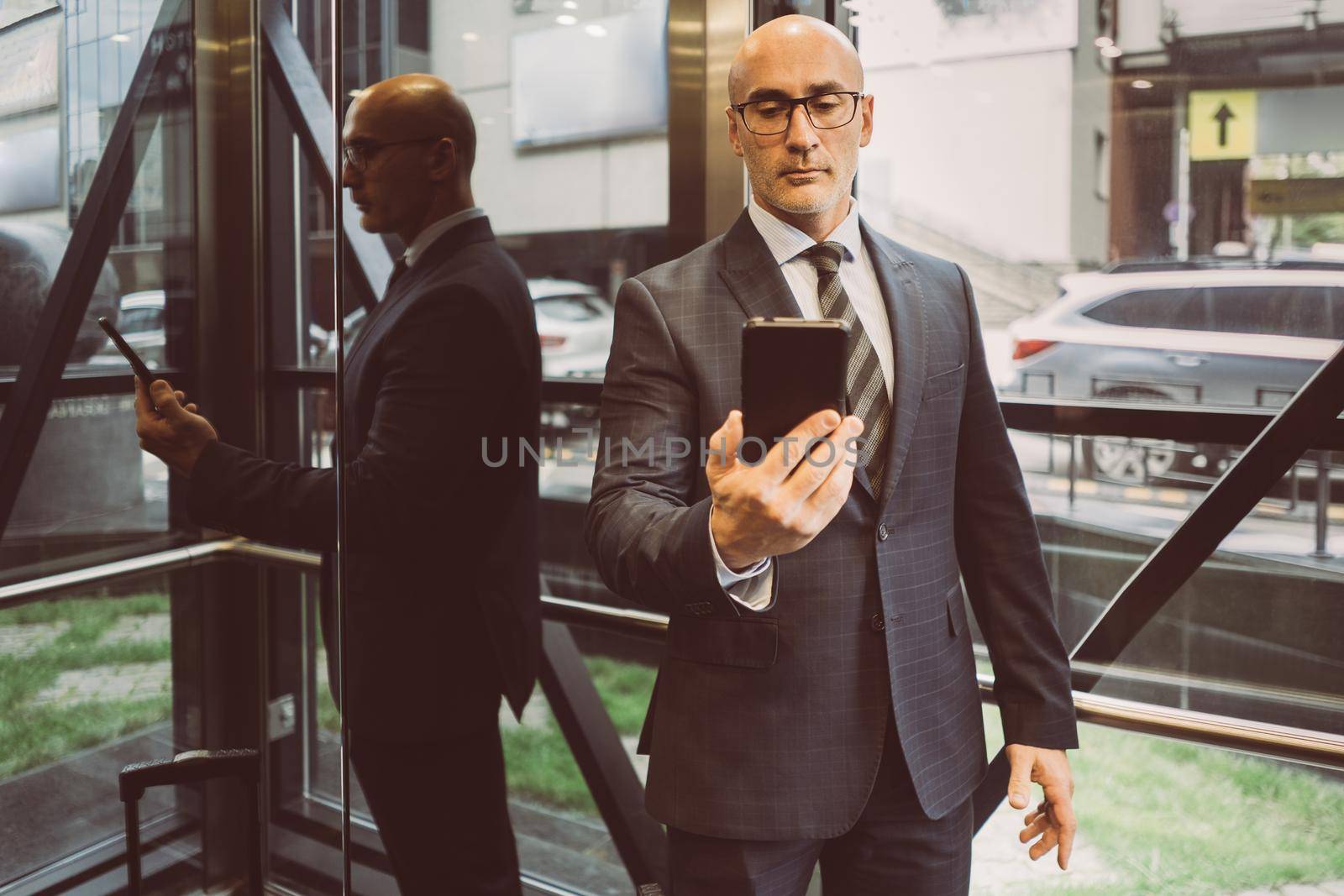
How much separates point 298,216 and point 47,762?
0.65 meters

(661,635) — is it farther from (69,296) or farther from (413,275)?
(69,296)

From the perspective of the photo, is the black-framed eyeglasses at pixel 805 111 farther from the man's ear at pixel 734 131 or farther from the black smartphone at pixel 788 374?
the black smartphone at pixel 788 374

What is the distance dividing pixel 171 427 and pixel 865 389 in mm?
752

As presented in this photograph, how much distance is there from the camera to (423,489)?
1176 millimetres

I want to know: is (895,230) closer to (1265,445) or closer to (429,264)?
(1265,445)

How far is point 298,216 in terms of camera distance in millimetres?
1164

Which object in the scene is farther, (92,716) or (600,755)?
(600,755)

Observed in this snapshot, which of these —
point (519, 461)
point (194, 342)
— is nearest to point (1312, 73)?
point (519, 461)

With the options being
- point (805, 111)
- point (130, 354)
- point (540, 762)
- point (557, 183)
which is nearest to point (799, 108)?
point (805, 111)

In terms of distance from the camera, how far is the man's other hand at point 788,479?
2.64 feet

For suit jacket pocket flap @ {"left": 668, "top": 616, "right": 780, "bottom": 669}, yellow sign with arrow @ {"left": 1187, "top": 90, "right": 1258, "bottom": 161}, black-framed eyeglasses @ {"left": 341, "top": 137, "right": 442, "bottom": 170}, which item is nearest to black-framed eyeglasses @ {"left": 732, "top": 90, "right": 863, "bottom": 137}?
black-framed eyeglasses @ {"left": 341, "top": 137, "right": 442, "bottom": 170}

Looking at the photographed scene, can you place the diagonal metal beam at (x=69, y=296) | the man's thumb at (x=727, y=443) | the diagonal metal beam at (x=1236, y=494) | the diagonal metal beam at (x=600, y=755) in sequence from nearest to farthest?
the man's thumb at (x=727, y=443), the diagonal metal beam at (x=69, y=296), the diagonal metal beam at (x=1236, y=494), the diagonal metal beam at (x=600, y=755)

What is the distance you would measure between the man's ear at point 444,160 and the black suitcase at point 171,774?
70 centimetres

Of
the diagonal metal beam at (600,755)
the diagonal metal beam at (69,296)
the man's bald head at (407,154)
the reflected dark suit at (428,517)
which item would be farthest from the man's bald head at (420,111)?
the diagonal metal beam at (600,755)
